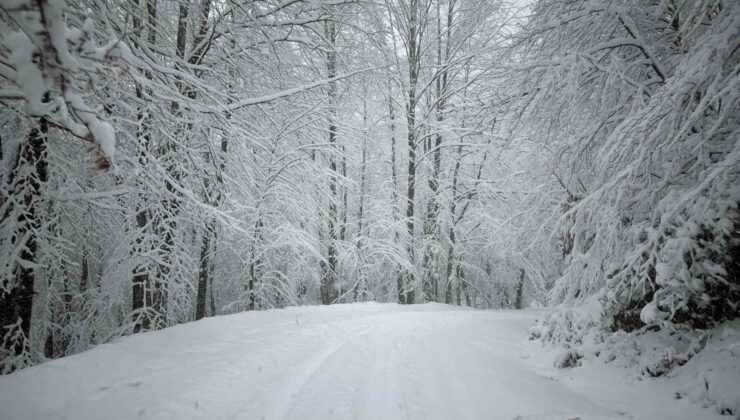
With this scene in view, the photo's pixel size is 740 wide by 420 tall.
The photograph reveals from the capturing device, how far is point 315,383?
3762 mm

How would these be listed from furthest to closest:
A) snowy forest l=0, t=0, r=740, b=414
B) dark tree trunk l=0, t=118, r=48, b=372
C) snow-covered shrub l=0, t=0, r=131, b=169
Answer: dark tree trunk l=0, t=118, r=48, b=372, snowy forest l=0, t=0, r=740, b=414, snow-covered shrub l=0, t=0, r=131, b=169

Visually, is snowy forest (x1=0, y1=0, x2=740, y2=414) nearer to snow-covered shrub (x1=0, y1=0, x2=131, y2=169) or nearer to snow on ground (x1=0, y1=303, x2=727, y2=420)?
snow-covered shrub (x1=0, y1=0, x2=131, y2=169)

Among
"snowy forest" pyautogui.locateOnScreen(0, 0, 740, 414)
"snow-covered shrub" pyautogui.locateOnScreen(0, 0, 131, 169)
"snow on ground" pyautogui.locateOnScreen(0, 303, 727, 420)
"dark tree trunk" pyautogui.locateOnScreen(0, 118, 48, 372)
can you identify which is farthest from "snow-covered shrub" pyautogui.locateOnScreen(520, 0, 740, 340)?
"dark tree trunk" pyautogui.locateOnScreen(0, 118, 48, 372)

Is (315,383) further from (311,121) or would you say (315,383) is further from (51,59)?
(311,121)

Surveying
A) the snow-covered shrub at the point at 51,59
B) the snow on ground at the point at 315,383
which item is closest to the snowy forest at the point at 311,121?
the snow-covered shrub at the point at 51,59

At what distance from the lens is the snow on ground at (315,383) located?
10.0 feet

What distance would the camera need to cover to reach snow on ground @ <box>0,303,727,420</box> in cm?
306

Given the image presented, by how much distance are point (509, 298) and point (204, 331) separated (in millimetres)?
22023

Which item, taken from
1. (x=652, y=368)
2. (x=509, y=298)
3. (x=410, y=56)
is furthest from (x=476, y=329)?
(x=509, y=298)

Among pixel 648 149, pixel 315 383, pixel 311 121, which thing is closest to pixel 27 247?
pixel 315 383

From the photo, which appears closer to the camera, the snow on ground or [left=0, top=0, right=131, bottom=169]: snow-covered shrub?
[left=0, top=0, right=131, bottom=169]: snow-covered shrub

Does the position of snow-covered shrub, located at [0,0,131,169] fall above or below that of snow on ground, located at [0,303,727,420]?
above

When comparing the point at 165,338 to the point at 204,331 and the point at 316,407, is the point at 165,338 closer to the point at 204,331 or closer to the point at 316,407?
the point at 204,331

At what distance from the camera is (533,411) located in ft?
10.9
